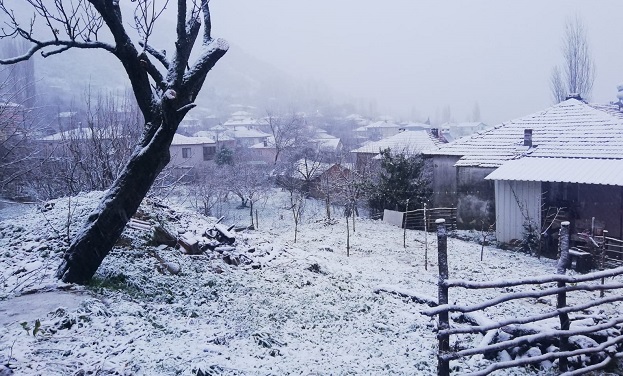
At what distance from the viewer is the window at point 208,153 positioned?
4081 centimetres

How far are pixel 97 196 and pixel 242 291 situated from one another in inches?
179

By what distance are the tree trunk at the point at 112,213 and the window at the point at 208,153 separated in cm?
3565

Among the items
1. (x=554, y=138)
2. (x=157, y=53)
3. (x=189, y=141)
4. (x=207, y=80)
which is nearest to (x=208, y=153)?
(x=189, y=141)

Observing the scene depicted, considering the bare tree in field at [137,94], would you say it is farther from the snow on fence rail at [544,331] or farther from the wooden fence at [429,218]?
the wooden fence at [429,218]

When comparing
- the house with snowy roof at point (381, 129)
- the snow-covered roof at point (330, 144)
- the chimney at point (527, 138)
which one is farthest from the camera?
the house with snowy roof at point (381, 129)

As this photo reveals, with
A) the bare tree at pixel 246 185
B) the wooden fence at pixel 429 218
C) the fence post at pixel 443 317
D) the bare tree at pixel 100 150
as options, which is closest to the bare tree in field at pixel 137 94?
the fence post at pixel 443 317

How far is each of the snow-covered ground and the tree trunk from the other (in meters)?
0.25

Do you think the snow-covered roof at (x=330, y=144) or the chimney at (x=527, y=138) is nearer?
the chimney at (x=527, y=138)

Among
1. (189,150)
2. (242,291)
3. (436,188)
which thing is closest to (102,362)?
(242,291)

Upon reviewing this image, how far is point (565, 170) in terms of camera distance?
47.4 feet

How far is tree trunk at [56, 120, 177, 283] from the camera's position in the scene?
573 centimetres

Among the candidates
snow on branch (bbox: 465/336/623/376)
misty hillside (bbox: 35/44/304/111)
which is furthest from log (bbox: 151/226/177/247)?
misty hillside (bbox: 35/44/304/111)

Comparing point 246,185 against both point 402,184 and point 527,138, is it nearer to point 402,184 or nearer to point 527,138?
point 402,184

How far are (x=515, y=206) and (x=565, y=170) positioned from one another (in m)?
1.97
